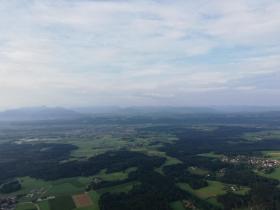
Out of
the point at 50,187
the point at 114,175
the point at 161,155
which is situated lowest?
the point at 50,187

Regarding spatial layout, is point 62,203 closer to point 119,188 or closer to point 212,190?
point 119,188

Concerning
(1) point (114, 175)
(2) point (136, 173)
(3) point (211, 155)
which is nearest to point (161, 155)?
(3) point (211, 155)

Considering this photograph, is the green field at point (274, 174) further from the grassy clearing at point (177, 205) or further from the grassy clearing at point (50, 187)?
the grassy clearing at point (50, 187)

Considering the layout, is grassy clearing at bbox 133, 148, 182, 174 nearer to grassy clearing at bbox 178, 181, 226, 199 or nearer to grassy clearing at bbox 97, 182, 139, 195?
grassy clearing at bbox 97, 182, 139, 195

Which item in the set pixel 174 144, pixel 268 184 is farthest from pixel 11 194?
pixel 174 144

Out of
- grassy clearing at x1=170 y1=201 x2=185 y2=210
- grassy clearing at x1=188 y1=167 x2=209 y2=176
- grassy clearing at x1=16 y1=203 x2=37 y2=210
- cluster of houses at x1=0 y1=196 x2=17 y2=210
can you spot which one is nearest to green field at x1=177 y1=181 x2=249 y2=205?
grassy clearing at x1=170 y1=201 x2=185 y2=210

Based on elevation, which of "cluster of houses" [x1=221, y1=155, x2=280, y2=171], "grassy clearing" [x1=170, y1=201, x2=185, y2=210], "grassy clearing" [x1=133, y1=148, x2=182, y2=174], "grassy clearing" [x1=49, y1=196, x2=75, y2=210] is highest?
"cluster of houses" [x1=221, y1=155, x2=280, y2=171]

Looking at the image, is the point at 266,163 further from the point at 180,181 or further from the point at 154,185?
the point at 154,185

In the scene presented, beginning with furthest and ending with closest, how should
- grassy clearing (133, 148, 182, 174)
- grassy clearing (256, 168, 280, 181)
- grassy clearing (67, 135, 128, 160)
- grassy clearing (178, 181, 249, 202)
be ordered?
grassy clearing (67, 135, 128, 160) → grassy clearing (133, 148, 182, 174) → grassy clearing (256, 168, 280, 181) → grassy clearing (178, 181, 249, 202)

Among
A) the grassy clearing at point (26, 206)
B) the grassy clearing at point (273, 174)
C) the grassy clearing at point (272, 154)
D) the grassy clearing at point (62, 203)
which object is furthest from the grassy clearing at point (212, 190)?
the grassy clearing at point (272, 154)
